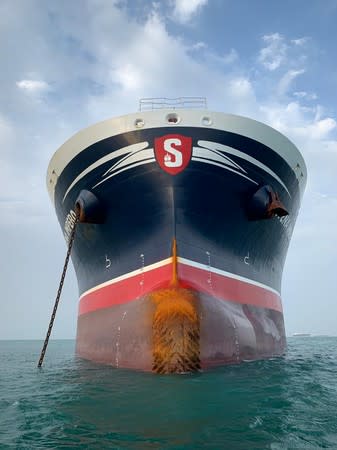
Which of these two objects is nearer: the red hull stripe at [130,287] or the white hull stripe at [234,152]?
the red hull stripe at [130,287]

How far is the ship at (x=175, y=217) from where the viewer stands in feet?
24.0

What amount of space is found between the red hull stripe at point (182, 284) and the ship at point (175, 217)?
3 cm

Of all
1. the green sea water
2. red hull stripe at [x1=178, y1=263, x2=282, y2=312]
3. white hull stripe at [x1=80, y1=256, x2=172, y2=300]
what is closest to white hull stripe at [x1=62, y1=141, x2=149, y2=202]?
white hull stripe at [x1=80, y1=256, x2=172, y2=300]

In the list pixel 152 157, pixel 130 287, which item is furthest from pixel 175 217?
pixel 130 287

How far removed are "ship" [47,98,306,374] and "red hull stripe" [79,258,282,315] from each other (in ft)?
0.09

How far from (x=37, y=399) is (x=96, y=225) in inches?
193

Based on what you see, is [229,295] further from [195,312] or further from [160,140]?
[160,140]

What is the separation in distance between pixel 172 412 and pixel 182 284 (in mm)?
3220

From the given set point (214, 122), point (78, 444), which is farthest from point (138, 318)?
point (214, 122)

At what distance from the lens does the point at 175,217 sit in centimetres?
791

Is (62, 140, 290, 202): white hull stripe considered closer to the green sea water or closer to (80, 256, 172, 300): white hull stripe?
(80, 256, 172, 300): white hull stripe

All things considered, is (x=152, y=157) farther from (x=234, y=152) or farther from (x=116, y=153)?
(x=234, y=152)

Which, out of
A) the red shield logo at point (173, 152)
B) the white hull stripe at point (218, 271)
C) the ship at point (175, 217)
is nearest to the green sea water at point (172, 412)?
the ship at point (175, 217)

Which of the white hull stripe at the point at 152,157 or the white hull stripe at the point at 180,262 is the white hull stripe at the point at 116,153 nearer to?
the white hull stripe at the point at 152,157
